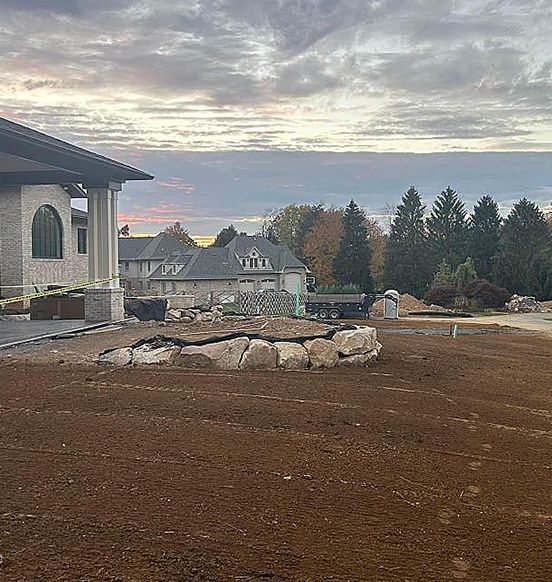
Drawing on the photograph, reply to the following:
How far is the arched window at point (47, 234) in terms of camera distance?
27.8 m

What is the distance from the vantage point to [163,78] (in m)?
23.2

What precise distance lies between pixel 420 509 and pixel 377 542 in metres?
0.77

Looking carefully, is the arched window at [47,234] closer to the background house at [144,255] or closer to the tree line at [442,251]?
the tree line at [442,251]

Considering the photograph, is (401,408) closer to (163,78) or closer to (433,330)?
(433,330)

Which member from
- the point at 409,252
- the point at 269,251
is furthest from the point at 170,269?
the point at 409,252

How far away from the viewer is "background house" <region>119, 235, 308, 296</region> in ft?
178

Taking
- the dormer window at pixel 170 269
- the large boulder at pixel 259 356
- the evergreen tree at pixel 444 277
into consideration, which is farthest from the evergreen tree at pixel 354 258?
the large boulder at pixel 259 356

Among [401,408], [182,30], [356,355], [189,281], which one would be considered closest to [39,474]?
[401,408]

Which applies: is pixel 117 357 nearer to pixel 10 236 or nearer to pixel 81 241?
pixel 10 236

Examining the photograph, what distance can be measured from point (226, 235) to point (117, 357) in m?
67.2

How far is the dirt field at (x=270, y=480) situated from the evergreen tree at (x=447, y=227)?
47.3m

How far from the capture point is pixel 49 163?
1864cm

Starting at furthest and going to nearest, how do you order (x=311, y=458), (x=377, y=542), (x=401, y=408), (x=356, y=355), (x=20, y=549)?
(x=356, y=355) < (x=401, y=408) < (x=311, y=458) < (x=377, y=542) < (x=20, y=549)

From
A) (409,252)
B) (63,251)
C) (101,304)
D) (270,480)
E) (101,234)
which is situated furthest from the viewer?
(409,252)
